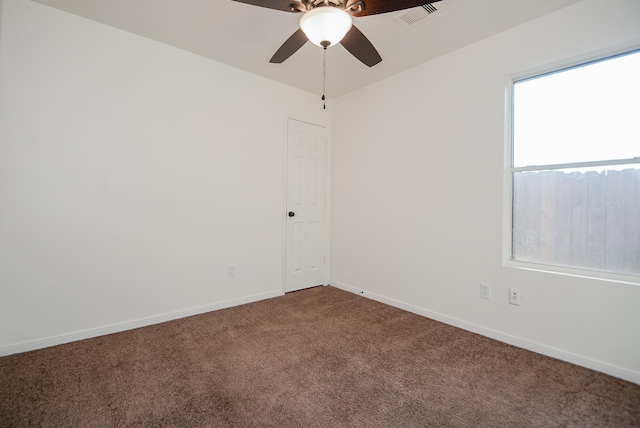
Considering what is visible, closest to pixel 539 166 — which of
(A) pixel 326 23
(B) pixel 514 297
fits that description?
(B) pixel 514 297

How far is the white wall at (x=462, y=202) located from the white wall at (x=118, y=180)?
48.3 inches

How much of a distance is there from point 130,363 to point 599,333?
3222mm

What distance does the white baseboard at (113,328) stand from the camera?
2.09 m

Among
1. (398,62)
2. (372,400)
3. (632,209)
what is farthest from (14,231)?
(632,209)

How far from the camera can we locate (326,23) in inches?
64.2

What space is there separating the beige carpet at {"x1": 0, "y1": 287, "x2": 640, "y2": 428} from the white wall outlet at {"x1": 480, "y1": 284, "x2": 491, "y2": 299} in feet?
1.15

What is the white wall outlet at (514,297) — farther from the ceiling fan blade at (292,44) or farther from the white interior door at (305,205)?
the ceiling fan blade at (292,44)

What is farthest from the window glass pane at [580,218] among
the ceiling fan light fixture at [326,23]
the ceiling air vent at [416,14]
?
the ceiling fan light fixture at [326,23]

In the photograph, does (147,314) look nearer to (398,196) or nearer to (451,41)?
(398,196)

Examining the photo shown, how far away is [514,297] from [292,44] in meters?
2.59

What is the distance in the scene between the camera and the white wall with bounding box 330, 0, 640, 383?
1.93m

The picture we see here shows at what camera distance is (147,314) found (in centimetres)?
261

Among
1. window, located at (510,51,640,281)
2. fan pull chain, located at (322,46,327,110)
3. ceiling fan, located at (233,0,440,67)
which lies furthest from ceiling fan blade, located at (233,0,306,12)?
window, located at (510,51,640,281)

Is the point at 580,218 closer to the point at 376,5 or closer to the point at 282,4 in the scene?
the point at 376,5
